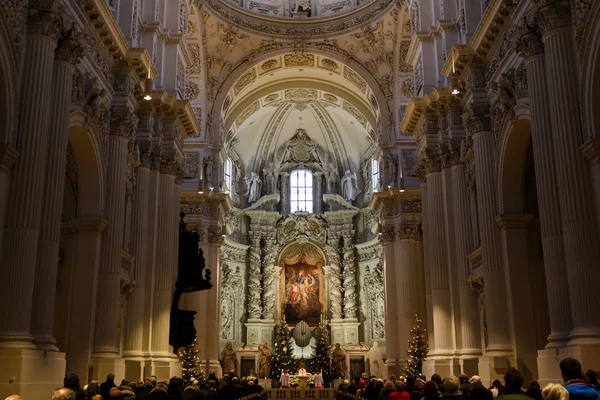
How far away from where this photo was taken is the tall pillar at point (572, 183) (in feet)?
36.0

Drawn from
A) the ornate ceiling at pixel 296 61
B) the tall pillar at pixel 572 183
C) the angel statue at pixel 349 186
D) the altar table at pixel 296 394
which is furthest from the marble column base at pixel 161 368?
the angel statue at pixel 349 186

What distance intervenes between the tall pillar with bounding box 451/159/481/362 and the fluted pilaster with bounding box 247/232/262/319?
2140 cm

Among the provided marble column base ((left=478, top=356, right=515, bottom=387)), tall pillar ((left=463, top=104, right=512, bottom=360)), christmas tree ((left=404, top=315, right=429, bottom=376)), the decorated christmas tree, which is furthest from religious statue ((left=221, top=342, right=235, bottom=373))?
marble column base ((left=478, top=356, right=515, bottom=387))

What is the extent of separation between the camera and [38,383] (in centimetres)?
1088

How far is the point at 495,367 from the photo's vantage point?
51.3 feet

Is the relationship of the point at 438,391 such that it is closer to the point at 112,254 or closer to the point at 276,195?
the point at 112,254

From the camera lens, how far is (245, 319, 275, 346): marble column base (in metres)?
38.3

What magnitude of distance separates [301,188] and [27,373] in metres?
32.3

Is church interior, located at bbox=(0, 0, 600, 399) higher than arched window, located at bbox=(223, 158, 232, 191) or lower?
lower

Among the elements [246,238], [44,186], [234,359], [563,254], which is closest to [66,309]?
[44,186]

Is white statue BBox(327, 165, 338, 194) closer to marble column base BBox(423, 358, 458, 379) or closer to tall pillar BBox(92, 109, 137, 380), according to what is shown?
marble column base BBox(423, 358, 458, 379)

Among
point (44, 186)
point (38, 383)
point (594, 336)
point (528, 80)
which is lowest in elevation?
point (38, 383)

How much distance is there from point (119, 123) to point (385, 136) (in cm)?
1688

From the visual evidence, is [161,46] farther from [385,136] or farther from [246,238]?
[246,238]
